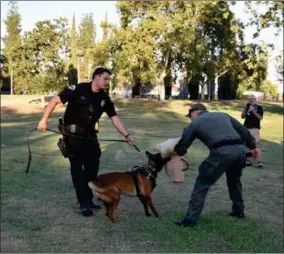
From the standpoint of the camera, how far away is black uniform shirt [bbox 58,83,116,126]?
6723 millimetres

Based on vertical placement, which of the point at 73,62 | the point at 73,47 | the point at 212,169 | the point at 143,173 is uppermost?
the point at 73,47

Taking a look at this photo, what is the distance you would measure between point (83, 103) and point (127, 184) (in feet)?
3.89

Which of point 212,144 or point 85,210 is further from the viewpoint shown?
point 85,210

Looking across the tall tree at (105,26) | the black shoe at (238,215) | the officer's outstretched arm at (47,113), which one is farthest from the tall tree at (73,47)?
the officer's outstretched arm at (47,113)

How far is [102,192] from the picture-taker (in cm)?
669

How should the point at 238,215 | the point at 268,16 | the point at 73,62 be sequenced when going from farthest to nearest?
the point at 73,62 → the point at 268,16 → the point at 238,215

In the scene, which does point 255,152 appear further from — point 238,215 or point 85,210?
point 85,210

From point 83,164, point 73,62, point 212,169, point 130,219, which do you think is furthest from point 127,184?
point 73,62

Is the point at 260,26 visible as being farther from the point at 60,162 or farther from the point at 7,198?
the point at 7,198

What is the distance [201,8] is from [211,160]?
41.6 meters

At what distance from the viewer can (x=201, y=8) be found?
153 ft

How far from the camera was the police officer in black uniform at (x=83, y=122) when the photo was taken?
265 inches

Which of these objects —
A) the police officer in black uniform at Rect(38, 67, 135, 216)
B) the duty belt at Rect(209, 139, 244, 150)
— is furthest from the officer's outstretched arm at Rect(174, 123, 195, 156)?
the police officer in black uniform at Rect(38, 67, 135, 216)

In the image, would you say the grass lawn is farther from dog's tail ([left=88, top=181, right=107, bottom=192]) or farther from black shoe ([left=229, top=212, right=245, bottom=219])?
dog's tail ([left=88, top=181, right=107, bottom=192])
